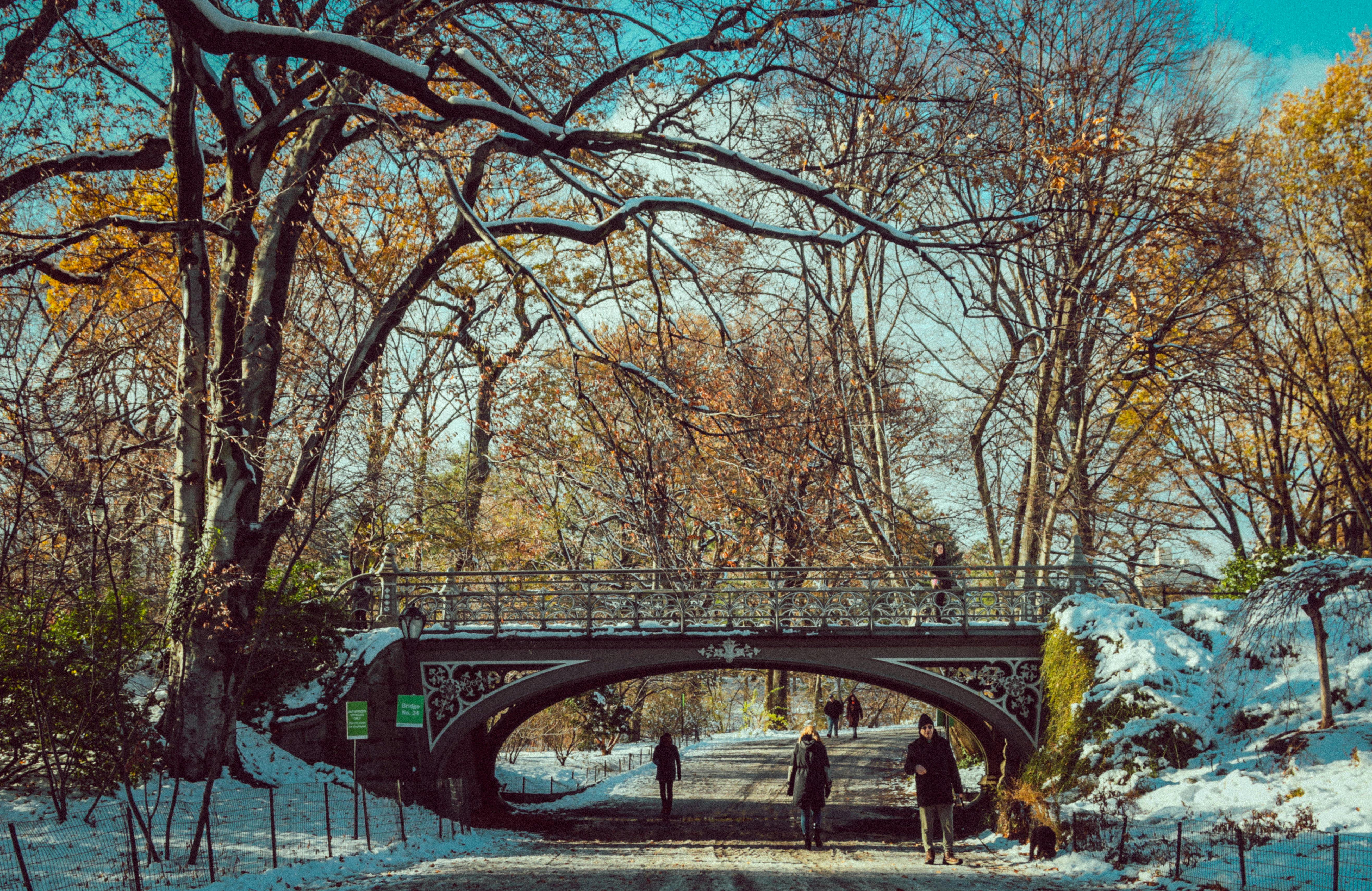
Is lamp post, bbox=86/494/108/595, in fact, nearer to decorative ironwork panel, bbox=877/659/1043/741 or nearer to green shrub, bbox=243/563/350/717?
green shrub, bbox=243/563/350/717

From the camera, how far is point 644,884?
10.9m

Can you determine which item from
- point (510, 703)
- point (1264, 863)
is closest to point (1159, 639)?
point (1264, 863)

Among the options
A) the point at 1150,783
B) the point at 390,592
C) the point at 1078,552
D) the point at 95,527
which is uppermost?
the point at 95,527

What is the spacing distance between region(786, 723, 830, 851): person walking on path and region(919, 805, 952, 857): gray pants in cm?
145

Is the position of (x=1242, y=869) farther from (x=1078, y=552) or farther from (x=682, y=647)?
(x=682, y=647)

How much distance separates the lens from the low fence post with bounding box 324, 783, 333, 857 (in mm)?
11984

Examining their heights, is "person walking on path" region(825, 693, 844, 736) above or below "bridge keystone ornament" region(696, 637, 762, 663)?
below

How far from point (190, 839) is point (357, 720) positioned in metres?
2.48

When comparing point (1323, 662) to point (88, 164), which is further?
point (1323, 662)

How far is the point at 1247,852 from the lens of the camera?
9.90 meters

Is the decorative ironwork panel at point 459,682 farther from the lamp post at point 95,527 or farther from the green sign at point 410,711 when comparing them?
the lamp post at point 95,527

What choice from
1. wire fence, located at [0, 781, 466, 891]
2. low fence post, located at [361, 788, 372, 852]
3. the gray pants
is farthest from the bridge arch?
the gray pants

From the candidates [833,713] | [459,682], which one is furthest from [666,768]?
[833,713]

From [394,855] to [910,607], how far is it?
10.5 meters
